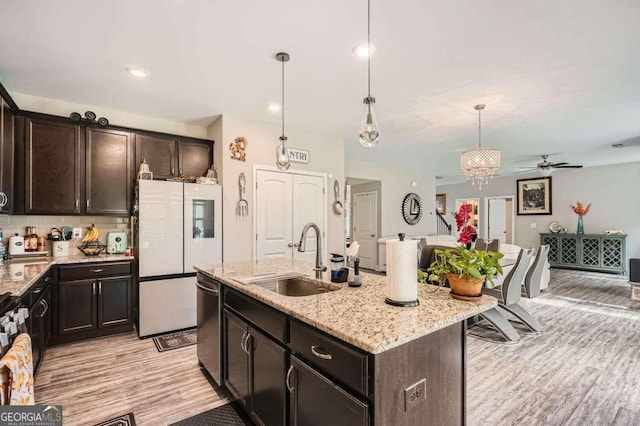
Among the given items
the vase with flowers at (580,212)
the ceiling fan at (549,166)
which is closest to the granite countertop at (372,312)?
the ceiling fan at (549,166)

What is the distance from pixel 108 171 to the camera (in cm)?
371

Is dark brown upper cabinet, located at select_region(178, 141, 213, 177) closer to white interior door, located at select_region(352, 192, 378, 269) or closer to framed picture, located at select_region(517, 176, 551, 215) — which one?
white interior door, located at select_region(352, 192, 378, 269)

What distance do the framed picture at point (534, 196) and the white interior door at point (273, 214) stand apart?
7.90 m

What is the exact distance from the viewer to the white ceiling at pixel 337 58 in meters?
2.03

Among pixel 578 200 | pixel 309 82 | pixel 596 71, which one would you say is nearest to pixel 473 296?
pixel 309 82

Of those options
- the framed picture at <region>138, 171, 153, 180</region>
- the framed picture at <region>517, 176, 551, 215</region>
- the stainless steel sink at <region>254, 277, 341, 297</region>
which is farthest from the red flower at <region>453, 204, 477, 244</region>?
the framed picture at <region>517, 176, 551, 215</region>

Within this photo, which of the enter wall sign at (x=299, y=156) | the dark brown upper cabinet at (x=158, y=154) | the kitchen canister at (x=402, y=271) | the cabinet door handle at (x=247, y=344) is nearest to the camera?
the kitchen canister at (x=402, y=271)

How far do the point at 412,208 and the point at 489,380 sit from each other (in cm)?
617

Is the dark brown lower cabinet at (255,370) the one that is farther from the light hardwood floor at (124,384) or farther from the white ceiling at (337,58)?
the white ceiling at (337,58)

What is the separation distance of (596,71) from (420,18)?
1.98m

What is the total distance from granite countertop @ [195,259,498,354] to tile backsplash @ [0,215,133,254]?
9.25 feet

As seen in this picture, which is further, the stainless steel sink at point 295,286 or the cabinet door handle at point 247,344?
the stainless steel sink at point 295,286

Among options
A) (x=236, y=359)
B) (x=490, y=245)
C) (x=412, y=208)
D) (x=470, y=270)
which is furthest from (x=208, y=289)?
(x=412, y=208)

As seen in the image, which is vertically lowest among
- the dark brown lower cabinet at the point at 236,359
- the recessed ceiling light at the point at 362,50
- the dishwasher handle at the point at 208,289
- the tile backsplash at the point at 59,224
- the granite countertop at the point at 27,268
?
the dark brown lower cabinet at the point at 236,359
